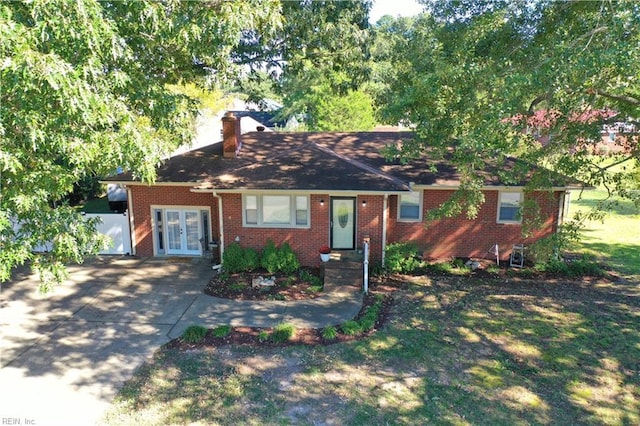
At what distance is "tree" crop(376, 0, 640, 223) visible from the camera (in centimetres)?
749

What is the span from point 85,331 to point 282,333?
168 inches

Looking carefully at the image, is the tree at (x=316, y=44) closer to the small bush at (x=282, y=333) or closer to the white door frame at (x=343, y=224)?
the white door frame at (x=343, y=224)

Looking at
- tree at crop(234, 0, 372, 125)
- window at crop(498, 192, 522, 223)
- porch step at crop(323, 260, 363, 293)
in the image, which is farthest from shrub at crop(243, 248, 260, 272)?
window at crop(498, 192, 522, 223)

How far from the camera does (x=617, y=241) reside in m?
17.5

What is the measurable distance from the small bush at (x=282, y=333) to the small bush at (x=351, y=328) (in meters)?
1.09

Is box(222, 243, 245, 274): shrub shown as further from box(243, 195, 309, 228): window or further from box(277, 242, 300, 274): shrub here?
box(277, 242, 300, 274): shrub

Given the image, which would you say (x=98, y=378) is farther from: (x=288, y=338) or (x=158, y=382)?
(x=288, y=338)

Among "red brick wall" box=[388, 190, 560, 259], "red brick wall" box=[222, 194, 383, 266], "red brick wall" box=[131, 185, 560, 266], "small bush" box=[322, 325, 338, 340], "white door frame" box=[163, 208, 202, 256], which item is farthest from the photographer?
"white door frame" box=[163, 208, 202, 256]

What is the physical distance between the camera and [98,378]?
7746 mm

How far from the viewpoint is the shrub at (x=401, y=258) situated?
13.1 m

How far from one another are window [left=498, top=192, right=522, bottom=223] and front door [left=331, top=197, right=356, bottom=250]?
15.7 feet

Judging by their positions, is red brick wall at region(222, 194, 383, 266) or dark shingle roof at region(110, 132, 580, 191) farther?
red brick wall at region(222, 194, 383, 266)

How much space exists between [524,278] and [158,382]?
10408 millimetres

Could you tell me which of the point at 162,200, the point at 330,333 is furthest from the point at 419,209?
the point at 162,200
